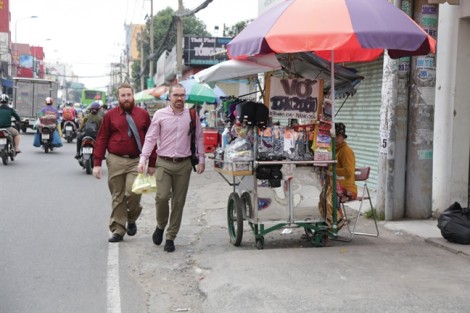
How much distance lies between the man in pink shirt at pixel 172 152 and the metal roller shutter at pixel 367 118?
537 cm

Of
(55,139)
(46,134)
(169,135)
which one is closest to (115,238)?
(169,135)

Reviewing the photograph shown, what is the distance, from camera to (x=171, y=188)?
22.9ft

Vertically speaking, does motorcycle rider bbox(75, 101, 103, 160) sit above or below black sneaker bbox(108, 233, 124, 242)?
above

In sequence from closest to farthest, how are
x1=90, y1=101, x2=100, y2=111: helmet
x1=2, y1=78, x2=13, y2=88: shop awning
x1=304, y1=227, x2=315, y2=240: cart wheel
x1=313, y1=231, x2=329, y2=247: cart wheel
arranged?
x1=313, y1=231, x2=329, y2=247: cart wheel
x1=304, y1=227, x2=315, y2=240: cart wheel
x1=90, y1=101, x2=100, y2=111: helmet
x1=2, y1=78, x2=13, y2=88: shop awning

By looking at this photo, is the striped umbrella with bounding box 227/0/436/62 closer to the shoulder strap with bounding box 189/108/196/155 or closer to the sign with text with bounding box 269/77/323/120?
the sign with text with bounding box 269/77/323/120

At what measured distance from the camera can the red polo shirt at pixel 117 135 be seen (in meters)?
7.29

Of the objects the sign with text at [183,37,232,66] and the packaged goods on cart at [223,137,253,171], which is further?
the sign with text at [183,37,232,66]

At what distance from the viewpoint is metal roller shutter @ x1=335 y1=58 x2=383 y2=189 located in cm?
1148

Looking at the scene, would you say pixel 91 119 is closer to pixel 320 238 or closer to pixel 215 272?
pixel 320 238

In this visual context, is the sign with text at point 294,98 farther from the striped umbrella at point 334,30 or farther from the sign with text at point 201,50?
the sign with text at point 201,50

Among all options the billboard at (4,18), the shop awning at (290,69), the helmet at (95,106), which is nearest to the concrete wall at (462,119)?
the shop awning at (290,69)

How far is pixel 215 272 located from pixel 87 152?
921cm

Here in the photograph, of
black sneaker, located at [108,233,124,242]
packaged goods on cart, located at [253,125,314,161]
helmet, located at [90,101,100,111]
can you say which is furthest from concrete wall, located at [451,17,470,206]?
helmet, located at [90,101,100,111]

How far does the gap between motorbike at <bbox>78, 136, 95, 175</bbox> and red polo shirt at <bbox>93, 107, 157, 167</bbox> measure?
7.15 m
